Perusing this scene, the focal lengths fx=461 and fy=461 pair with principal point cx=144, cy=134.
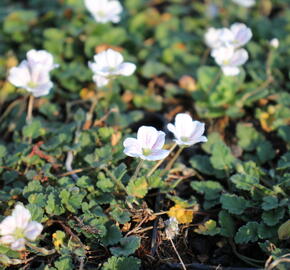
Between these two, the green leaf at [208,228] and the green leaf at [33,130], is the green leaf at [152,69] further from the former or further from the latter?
the green leaf at [208,228]

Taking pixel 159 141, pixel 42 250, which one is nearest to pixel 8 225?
pixel 42 250

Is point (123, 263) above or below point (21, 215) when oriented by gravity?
below

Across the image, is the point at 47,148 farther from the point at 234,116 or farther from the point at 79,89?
the point at 234,116

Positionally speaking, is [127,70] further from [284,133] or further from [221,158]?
[284,133]

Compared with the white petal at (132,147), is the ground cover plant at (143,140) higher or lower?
lower

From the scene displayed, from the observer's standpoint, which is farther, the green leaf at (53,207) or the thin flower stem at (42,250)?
the green leaf at (53,207)

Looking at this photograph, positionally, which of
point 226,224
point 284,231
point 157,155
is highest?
point 157,155

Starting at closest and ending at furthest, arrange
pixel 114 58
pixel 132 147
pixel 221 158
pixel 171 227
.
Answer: pixel 132 147, pixel 171 227, pixel 221 158, pixel 114 58

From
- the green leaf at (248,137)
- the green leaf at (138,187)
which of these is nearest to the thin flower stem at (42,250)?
the green leaf at (138,187)
